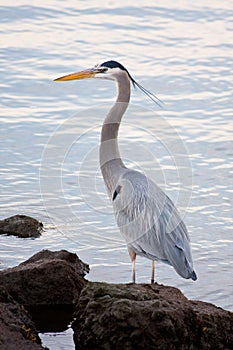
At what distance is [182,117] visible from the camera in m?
11.4

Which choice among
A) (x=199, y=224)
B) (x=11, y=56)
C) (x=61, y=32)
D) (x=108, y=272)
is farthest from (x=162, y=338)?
(x=61, y=32)

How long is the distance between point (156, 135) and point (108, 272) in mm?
3171

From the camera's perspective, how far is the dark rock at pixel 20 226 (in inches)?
339

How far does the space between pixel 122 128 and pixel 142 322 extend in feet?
18.3

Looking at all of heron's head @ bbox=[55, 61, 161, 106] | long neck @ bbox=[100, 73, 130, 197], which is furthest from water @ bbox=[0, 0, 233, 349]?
heron's head @ bbox=[55, 61, 161, 106]

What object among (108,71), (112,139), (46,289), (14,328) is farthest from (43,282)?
(108,71)

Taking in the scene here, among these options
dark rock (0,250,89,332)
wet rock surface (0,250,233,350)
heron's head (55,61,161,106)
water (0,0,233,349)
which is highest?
heron's head (55,61,161,106)

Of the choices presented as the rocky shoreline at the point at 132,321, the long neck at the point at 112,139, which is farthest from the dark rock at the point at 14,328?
the long neck at the point at 112,139

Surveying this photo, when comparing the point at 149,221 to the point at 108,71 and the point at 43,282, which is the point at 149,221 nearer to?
the point at 43,282

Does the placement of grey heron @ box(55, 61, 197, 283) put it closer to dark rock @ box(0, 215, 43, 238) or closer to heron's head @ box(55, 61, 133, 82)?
heron's head @ box(55, 61, 133, 82)

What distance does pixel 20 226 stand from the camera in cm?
866

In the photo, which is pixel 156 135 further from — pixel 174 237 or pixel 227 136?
pixel 174 237

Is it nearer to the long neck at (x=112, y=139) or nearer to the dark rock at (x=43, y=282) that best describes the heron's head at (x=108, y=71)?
the long neck at (x=112, y=139)

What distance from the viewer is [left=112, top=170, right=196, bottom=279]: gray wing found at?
23.8ft
